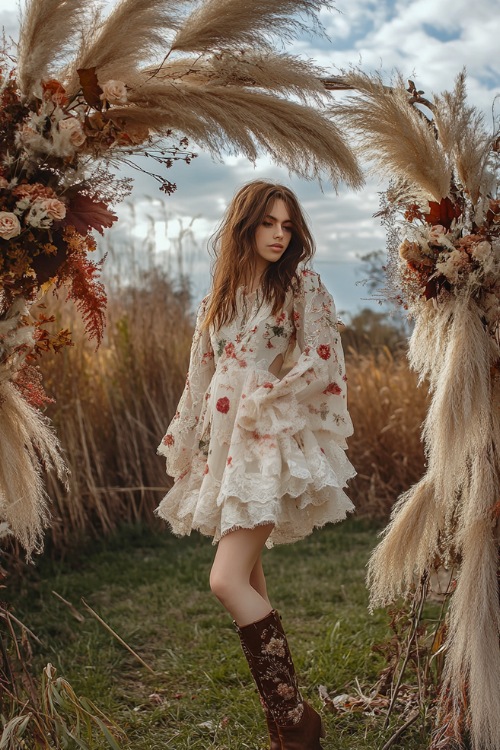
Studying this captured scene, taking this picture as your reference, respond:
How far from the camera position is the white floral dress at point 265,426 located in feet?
8.13

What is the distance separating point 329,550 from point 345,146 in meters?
3.58

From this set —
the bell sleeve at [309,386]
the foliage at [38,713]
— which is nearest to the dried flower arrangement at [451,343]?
the bell sleeve at [309,386]

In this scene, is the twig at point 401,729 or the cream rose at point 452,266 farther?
the twig at point 401,729

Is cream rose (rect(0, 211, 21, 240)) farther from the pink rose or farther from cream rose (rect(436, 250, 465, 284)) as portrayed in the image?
cream rose (rect(436, 250, 465, 284))

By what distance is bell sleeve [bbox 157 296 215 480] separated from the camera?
9.46 ft

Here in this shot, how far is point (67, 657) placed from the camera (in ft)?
11.9

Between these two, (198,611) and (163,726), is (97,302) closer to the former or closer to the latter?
(163,726)

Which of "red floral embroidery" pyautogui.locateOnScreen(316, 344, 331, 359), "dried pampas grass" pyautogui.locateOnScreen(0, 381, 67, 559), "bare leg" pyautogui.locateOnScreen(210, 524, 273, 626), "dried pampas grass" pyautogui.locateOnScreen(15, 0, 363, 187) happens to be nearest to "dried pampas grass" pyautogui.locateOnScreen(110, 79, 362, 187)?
"dried pampas grass" pyautogui.locateOnScreen(15, 0, 363, 187)

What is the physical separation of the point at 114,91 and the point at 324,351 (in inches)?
38.6

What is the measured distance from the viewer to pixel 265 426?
2537mm

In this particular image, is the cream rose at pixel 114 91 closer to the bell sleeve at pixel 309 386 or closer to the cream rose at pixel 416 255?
the bell sleeve at pixel 309 386

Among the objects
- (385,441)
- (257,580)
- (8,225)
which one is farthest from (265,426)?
(385,441)

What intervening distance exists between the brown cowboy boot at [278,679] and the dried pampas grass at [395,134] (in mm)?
1371

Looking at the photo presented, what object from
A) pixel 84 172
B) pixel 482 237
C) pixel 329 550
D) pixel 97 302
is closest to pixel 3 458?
pixel 97 302
